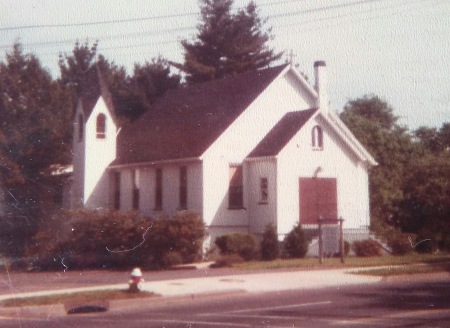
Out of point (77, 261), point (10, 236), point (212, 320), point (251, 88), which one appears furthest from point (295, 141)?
point (212, 320)

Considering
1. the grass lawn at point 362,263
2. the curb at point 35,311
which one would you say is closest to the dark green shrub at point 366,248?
the grass lawn at point 362,263

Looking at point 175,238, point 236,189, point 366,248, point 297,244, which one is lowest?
point 366,248

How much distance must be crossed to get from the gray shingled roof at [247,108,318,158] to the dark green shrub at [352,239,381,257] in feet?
16.1

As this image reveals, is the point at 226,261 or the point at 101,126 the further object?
the point at 101,126

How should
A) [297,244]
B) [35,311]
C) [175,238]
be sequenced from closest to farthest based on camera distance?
[35,311] < [175,238] < [297,244]

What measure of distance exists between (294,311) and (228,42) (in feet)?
158

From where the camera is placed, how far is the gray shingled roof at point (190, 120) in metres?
31.7

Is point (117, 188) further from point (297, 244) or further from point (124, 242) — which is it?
point (297, 244)

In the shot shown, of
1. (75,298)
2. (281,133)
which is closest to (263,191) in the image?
(281,133)

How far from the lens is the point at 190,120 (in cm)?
3425

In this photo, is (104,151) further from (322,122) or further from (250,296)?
(250,296)

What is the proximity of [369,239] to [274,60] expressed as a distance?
33524 mm

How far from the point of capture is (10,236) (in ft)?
104

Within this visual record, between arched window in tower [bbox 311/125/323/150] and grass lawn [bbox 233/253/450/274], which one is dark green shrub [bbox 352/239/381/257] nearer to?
grass lawn [bbox 233/253/450/274]
